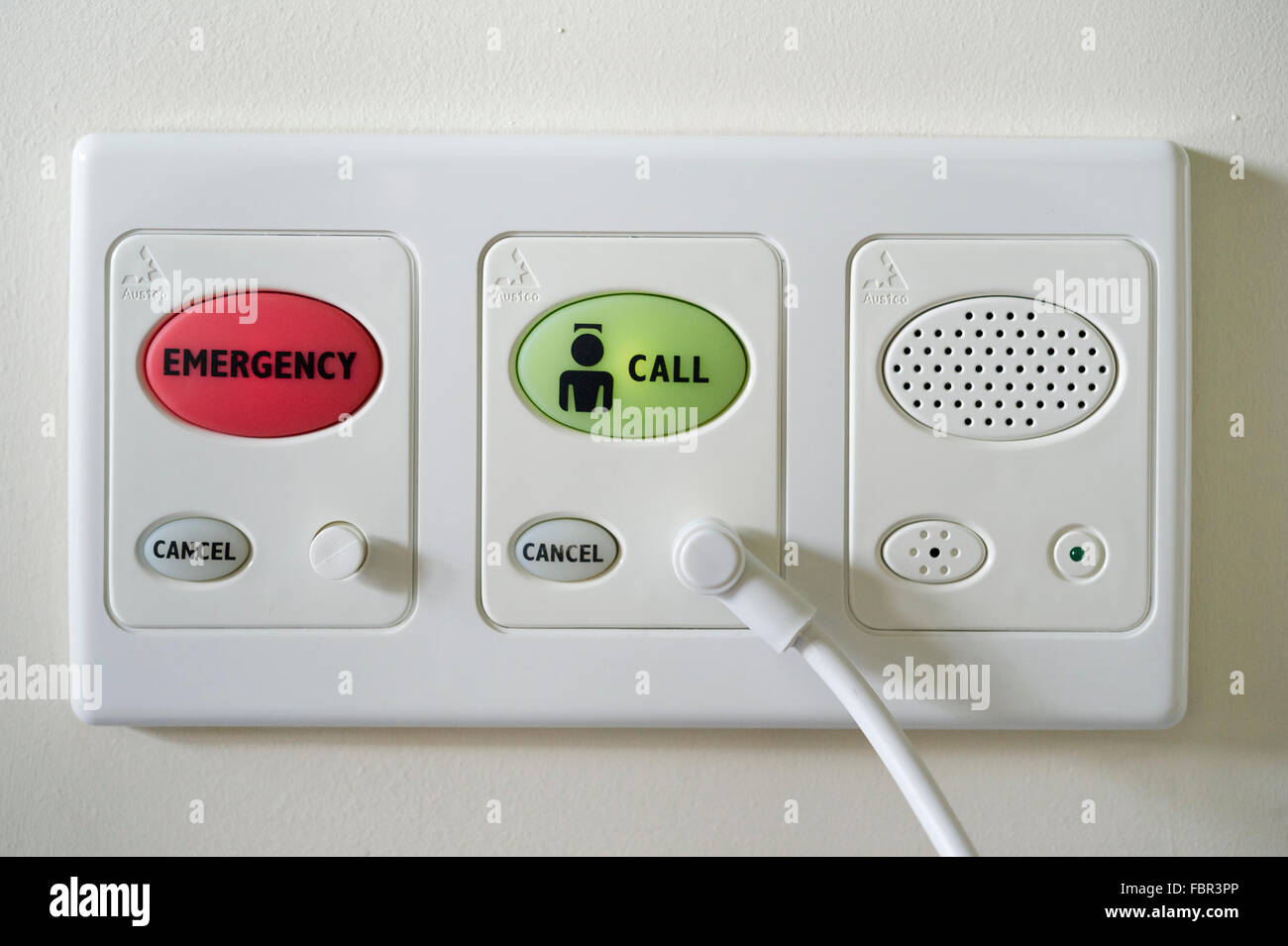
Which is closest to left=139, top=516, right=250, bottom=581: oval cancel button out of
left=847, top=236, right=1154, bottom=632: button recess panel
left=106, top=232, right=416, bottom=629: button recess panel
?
left=106, top=232, right=416, bottom=629: button recess panel

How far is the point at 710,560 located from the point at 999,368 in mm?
145

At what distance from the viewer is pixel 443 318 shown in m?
0.32

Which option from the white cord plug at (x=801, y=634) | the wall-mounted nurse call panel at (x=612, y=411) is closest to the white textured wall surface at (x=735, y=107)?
the wall-mounted nurse call panel at (x=612, y=411)

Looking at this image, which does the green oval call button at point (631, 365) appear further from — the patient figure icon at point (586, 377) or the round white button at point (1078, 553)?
the round white button at point (1078, 553)

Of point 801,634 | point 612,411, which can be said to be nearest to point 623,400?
point 612,411

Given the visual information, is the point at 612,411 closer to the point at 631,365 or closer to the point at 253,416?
the point at 631,365

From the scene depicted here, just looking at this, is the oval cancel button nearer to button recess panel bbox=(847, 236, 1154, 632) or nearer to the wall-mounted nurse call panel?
the wall-mounted nurse call panel

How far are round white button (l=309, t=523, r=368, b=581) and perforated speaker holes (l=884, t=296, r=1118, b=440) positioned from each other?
0.72ft

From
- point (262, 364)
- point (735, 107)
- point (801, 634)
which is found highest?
point (735, 107)

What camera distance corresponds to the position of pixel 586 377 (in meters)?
0.32

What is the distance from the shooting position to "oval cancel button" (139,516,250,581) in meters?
0.32

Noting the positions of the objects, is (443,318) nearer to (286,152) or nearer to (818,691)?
(286,152)

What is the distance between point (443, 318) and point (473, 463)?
2.3 inches
